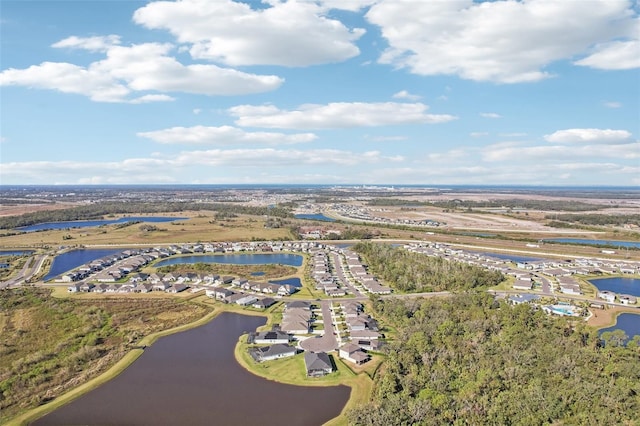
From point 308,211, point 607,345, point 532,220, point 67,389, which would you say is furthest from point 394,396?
point 308,211

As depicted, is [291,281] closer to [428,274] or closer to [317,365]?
[428,274]

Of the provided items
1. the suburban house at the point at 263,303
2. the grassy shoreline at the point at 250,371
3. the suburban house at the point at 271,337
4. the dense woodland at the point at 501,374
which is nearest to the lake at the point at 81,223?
the suburban house at the point at 263,303

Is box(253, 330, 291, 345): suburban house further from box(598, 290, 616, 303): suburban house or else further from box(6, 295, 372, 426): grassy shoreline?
box(598, 290, 616, 303): suburban house

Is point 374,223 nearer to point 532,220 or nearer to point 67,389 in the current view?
point 532,220

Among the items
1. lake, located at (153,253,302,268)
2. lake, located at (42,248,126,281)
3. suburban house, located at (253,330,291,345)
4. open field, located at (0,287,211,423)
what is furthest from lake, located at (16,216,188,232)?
suburban house, located at (253,330,291,345)

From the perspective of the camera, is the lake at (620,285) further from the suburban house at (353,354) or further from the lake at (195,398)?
the lake at (195,398)

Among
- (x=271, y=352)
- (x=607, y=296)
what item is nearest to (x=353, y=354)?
(x=271, y=352)
